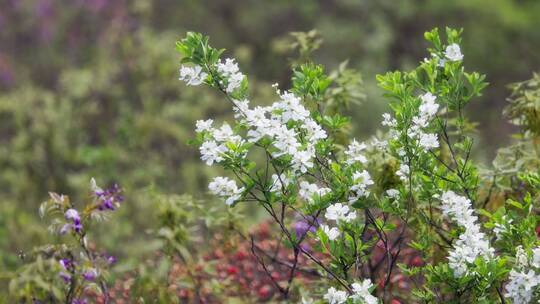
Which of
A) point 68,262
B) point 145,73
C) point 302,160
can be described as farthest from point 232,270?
point 145,73

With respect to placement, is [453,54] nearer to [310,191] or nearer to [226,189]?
[310,191]

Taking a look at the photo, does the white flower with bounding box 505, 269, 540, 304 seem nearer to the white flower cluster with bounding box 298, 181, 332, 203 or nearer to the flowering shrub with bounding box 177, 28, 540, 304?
the flowering shrub with bounding box 177, 28, 540, 304

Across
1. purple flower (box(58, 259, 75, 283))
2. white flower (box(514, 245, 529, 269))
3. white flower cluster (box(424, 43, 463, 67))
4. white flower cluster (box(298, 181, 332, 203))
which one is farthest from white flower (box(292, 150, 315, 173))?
purple flower (box(58, 259, 75, 283))

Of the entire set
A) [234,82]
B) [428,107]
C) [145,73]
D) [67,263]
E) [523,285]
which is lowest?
[523,285]

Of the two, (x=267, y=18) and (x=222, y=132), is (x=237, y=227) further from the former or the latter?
(x=267, y=18)

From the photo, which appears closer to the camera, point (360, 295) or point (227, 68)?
point (360, 295)

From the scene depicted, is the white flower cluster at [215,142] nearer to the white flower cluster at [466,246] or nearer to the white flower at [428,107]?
the white flower at [428,107]
